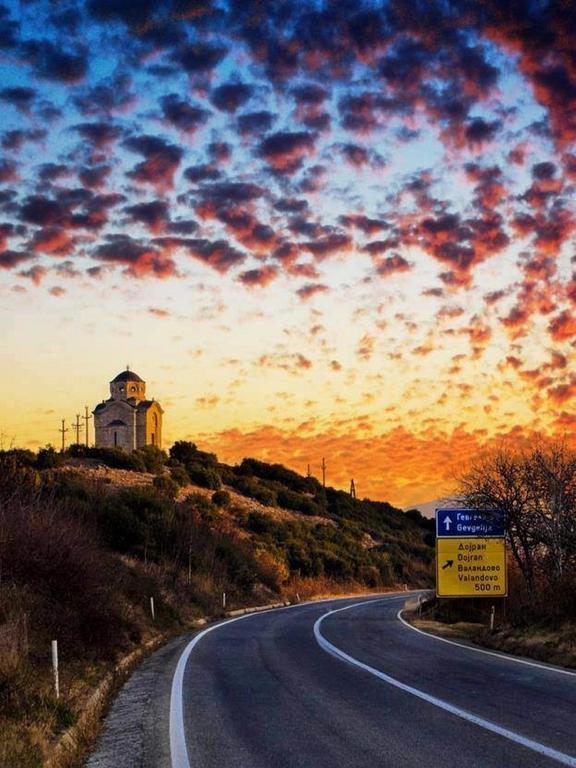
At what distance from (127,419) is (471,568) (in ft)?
330

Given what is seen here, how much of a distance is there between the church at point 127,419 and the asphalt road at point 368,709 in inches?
4110

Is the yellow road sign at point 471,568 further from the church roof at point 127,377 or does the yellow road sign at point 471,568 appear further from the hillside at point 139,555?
the church roof at point 127,377

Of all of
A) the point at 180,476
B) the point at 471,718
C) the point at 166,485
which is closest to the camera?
the point at 471,718

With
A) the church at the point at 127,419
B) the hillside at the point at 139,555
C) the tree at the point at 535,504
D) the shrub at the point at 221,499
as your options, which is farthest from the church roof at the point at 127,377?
the tree at the point at 535,504

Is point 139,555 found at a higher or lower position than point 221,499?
lower

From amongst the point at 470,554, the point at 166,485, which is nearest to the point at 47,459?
the point at 166,485

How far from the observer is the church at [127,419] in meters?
124

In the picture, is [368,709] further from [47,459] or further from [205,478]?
[205,478]

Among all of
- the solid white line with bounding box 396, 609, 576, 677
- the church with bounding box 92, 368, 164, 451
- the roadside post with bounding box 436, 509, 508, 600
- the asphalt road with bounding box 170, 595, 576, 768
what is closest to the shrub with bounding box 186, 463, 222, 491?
the church with bounding box 92, 368, 164, 451

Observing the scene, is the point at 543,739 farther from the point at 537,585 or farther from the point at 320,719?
the point at 537,585

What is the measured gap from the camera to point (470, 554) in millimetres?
29812

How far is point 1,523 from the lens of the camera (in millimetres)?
16750

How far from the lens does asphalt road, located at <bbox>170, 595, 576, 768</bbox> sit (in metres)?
8.88

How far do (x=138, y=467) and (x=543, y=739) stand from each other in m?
66.9
